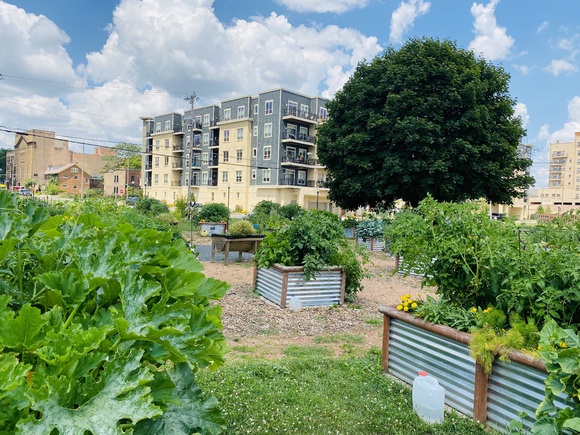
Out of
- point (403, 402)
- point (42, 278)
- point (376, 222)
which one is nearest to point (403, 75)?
point (376, 222)

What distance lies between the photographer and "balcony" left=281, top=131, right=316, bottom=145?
45.2 m

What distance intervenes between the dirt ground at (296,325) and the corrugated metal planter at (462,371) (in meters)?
1.19

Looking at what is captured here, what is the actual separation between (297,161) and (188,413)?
45663 millimetres

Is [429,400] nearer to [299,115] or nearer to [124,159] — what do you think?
[299,115]

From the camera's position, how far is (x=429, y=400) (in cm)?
350

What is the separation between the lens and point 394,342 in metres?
4.49

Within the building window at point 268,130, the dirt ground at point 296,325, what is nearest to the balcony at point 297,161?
the building window at point 268,130

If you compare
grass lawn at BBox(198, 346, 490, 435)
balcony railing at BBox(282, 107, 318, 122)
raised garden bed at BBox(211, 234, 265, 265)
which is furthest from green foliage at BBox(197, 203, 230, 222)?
balcony railing at BBox(282, 107, 318, 122)

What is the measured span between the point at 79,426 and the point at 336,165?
858 inches

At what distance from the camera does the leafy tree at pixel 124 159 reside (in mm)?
80062

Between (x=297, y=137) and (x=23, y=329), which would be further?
(x=297, y=137)

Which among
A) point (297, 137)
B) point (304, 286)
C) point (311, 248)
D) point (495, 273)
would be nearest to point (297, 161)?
point (297, 137)

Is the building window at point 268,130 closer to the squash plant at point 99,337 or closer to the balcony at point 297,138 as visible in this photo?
the balcony at point 297,138

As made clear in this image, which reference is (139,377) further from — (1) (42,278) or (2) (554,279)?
(2) (554,279)
